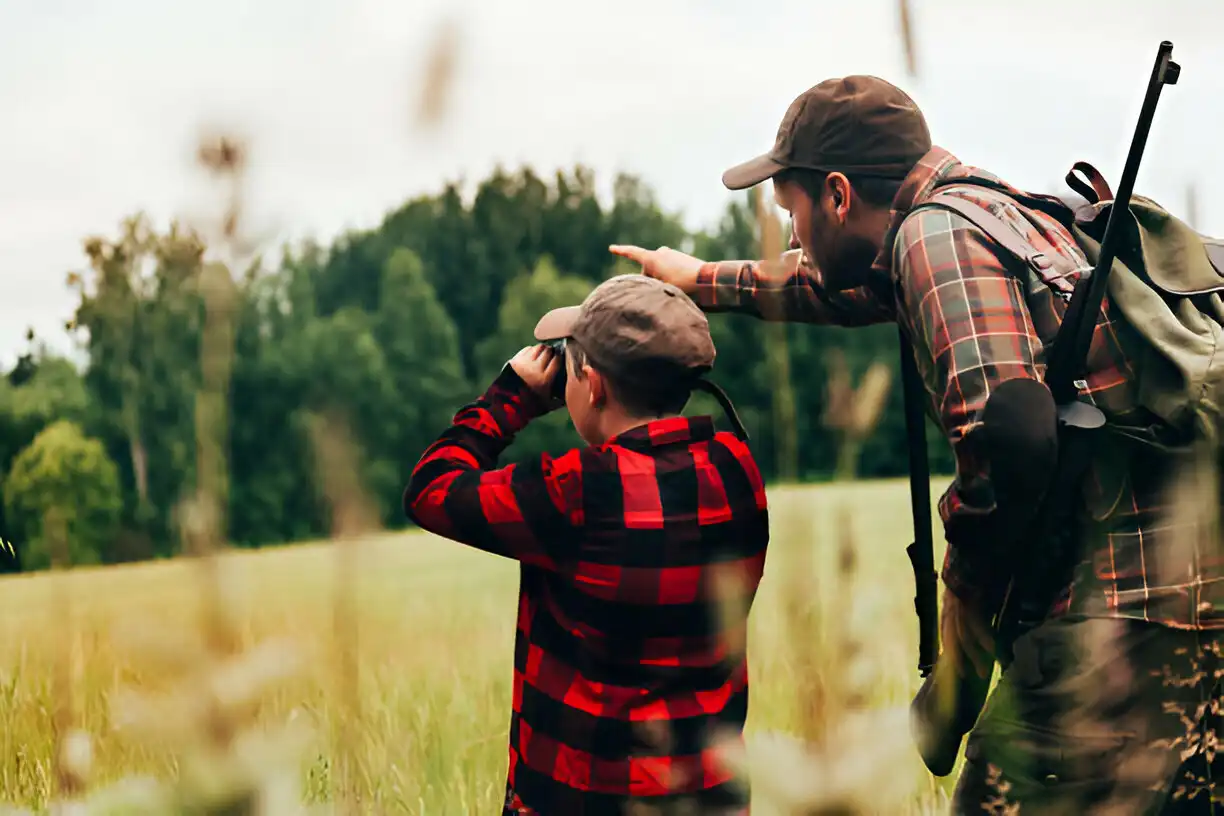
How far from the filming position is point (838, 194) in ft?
7.61

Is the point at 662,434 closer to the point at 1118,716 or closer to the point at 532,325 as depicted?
the point at 1118,716

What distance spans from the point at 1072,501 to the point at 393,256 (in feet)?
140

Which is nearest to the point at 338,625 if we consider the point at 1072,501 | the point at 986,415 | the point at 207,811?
the point at 207,811

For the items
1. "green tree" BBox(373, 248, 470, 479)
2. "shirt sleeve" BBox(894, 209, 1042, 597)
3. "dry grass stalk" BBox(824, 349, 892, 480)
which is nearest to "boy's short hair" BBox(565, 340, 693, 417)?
"shirt sleeve" BBox(894, 209, 1042, 597)

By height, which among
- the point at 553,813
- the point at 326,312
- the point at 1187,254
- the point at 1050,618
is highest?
the point at 326,312

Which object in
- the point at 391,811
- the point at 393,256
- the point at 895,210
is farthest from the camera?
the point at 393,256

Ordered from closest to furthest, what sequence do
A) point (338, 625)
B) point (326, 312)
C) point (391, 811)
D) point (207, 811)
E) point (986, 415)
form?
1. point (207, 811)
2. point (338, 625)
3. point (986, 415)
4. point (391, 811)
5. point (326, 312)

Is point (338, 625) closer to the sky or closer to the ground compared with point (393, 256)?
closer to the ground

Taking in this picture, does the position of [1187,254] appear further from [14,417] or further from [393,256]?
[393,256]

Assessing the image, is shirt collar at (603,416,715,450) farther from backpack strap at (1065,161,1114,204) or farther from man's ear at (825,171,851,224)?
backpack strap at (1065,161,1114,204)

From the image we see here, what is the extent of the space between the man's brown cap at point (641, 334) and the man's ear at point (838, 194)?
419mm

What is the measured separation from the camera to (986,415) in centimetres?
185

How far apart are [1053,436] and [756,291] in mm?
1080

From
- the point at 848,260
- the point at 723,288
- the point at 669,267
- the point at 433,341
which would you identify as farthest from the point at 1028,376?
the point at 433,341
